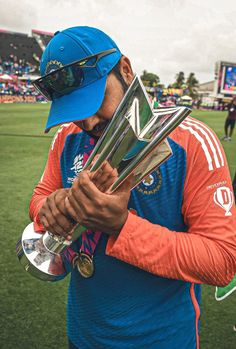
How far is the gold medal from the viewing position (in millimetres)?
1135

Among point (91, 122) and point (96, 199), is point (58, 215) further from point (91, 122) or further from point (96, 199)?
point (91, 122)

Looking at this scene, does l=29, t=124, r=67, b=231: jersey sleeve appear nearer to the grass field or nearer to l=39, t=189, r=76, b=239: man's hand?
l=39, t=189, r=76, b=239: man's hand

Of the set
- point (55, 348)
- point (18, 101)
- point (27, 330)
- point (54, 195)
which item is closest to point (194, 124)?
point (54, 195)

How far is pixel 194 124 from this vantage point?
3.56ft

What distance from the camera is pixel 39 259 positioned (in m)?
1.05

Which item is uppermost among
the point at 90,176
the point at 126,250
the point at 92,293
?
the point at 90,176

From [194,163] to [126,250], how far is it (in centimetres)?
A: 32

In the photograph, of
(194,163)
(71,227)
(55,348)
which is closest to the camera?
(71,227)

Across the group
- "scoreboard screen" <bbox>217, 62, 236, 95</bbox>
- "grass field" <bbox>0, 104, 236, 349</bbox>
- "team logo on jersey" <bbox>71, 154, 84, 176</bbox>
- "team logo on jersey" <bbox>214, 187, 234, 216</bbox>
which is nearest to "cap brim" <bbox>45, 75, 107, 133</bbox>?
"team logo on jersey" <bbox>71, 154, 84, 176</bbox>

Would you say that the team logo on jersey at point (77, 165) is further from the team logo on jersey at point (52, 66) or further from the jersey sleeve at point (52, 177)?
the team logo on jersey at point (52, 66)

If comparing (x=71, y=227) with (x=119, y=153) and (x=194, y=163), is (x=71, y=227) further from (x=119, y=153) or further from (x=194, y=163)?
(x=194, y=163)

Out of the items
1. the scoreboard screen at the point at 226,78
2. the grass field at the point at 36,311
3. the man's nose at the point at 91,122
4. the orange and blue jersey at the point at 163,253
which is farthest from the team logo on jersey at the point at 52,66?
the scoreboard screen at the point at 226,78

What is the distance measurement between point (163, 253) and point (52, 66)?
64 cm

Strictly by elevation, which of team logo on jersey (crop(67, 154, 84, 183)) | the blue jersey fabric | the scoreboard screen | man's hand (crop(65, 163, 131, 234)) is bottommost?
the scoreboard screen
